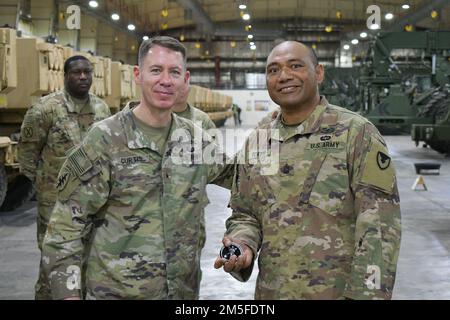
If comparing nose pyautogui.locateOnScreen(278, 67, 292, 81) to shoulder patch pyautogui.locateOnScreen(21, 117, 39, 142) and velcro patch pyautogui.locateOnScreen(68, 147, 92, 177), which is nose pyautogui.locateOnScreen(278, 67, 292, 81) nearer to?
velcro patch pyautogui.locateOnScreen(68, 147, 92, 177)

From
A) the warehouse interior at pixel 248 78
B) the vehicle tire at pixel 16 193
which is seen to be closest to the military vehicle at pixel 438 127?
the warehouse interior at pixel 248 78

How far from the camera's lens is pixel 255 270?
234 inches

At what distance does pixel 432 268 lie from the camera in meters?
6.01

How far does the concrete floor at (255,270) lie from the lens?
5.32 meters

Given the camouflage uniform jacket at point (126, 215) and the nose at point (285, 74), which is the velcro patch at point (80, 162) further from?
the nose at point (285, 74)

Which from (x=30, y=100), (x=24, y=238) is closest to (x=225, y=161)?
(x=24, y=238)

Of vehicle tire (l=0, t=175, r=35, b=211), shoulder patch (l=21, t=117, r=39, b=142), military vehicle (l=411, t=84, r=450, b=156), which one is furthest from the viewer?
military vehicle (l=411, t=84, r=450, b=156)

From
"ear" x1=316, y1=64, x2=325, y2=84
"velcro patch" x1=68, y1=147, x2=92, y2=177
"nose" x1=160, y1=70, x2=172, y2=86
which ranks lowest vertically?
"velcro patch" x1=68, y1=147, x2=92, y2=177

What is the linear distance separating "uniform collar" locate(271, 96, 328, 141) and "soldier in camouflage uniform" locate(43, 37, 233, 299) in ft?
1.23

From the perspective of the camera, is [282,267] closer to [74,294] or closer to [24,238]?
[74,294]

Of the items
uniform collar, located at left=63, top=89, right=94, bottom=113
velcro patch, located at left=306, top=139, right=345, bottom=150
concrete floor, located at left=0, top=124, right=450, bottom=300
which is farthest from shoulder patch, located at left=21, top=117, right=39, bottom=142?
velcro patch, located at left=306, top=139, right=345, bottom=150

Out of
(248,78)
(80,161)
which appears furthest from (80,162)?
(248,78)

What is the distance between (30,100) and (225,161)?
621cm

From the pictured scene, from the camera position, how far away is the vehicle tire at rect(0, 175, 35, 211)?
908cm
